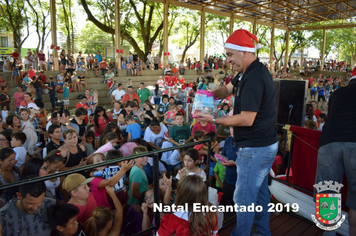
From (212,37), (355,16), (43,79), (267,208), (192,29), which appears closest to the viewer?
(267,208)

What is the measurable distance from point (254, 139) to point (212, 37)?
3954 centimetres

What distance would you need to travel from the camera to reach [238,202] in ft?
7.84

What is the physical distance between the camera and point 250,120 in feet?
6.94

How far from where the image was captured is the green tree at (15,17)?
81.6 feet

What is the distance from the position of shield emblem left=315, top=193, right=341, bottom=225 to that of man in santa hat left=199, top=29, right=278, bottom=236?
2.42ft

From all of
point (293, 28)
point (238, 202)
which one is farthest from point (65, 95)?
point (293, 28)

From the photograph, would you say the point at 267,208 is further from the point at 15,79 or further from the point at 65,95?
the point at 15,79

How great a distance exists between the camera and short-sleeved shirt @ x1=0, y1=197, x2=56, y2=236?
212 cm

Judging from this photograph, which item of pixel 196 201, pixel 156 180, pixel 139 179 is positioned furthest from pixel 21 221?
pixel 139 179

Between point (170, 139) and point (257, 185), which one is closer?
point (257, 185)

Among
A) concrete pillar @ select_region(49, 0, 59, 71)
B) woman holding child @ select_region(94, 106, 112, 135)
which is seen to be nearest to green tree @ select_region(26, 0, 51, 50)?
concrete pillar @ select_region(49, 0, 59, 71)

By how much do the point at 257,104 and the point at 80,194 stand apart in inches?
74.7

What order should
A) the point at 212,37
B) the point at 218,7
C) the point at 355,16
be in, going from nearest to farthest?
1. the point at 218,7
2. the point at 355,16
3. the point at 212,37

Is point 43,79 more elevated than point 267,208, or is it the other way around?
point 43,79
